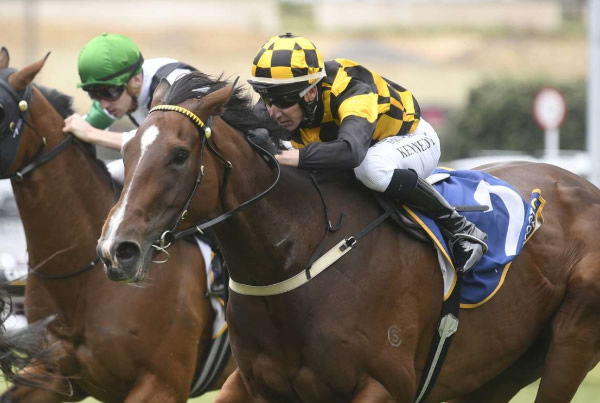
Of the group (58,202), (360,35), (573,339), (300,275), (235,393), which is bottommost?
(360,35)

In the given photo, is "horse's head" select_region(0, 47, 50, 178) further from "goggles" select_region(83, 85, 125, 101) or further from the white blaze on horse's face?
the white blaze on horse's face

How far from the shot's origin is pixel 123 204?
381cm

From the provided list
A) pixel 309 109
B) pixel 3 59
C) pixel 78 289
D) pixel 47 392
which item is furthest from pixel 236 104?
pixel 47 392

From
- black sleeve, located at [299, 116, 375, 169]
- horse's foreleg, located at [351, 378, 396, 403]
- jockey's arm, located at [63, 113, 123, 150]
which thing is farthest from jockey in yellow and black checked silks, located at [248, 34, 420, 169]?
jockey's arm, located at [63, 113, 123, 150]

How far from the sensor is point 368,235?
4.61 m

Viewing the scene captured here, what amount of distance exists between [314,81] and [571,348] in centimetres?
188

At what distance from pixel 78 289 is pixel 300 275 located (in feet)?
5.10

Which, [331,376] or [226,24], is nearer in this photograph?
[331,376]

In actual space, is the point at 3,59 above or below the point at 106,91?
above

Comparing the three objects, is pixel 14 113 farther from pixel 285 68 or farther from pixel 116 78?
pixel 285 68

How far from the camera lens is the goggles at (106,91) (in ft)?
18.5

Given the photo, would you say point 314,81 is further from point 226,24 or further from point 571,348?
point 226,24

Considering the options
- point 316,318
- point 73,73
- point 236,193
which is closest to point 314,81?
point 236,193

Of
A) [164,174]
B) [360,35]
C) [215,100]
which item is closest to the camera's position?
[164,174]
